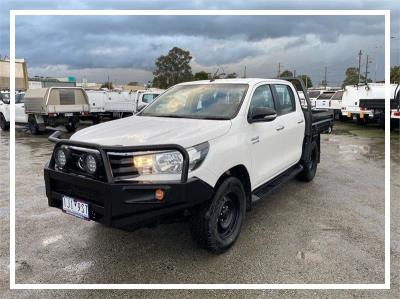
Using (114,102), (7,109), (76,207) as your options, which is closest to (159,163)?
(76,207)

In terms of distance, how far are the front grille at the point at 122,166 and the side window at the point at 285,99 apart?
8.74ft

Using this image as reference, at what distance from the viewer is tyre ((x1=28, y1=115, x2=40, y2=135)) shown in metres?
14.6

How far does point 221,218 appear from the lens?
12.3 ft

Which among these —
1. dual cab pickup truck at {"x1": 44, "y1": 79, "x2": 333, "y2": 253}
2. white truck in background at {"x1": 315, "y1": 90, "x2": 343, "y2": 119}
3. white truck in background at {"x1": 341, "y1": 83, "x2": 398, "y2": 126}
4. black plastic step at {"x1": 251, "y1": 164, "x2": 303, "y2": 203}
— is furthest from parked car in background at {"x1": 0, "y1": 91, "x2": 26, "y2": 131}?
white truck in background at {"x1": 341, "y1": 83, "x2": 398, "y2": 126}

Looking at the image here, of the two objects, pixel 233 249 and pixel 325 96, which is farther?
pixel 325 96

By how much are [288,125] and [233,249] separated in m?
2.08

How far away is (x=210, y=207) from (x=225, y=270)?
59 cm

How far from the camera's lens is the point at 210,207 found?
3.40 metres

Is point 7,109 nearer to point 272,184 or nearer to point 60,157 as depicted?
point 60,157

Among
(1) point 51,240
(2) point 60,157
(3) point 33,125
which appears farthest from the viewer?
(3) point 33,125

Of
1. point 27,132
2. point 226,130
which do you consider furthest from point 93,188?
point 27,132

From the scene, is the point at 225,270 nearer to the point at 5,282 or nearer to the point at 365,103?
the point at 5,282

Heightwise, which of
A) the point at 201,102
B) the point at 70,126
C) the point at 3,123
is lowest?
the point at 201,102

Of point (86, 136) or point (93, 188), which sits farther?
point (86, 136)
